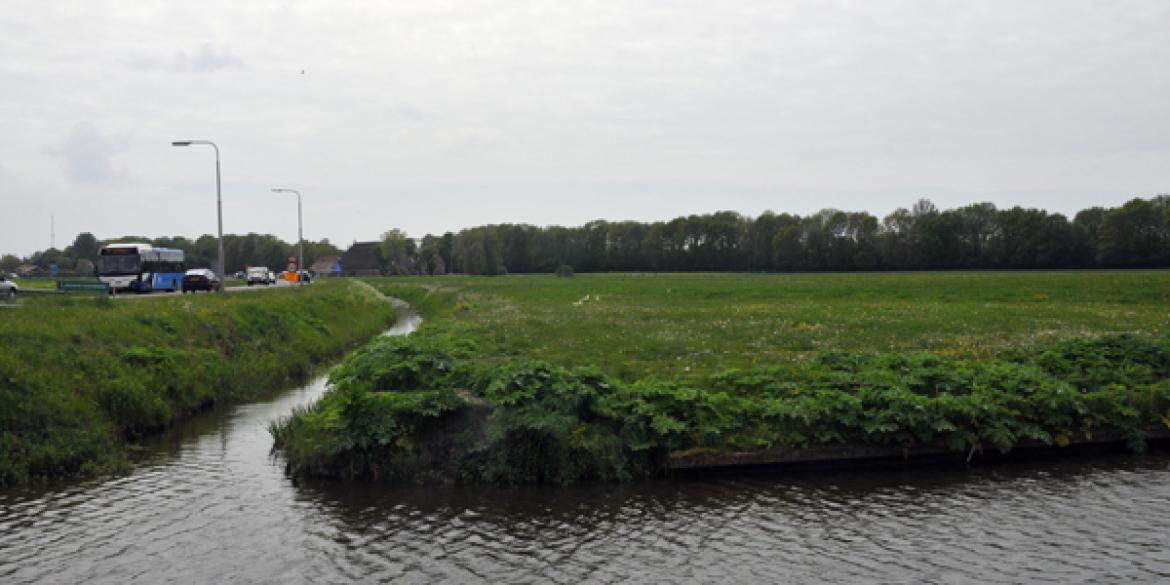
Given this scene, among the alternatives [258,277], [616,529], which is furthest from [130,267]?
[616,529]

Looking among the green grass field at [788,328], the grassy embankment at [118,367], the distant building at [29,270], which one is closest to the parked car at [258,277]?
the green grass field at [788,328]

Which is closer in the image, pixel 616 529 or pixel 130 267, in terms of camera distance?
pixel 616 529

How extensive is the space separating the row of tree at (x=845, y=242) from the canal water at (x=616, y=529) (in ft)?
353

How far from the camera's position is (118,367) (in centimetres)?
1978

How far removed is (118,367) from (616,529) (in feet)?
47.1

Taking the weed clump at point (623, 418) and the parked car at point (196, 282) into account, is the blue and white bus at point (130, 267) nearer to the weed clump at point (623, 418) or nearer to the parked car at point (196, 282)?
the parked car at point (196, 282)

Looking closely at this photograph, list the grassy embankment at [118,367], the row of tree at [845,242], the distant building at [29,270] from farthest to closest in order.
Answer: the distant building at [29,270]
the row of tree at [845,242]
the grassy embankment at [118,367]

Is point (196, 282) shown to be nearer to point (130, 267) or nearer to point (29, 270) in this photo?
point (130, 267)

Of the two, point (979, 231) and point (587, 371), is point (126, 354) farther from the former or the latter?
point (979, 231)

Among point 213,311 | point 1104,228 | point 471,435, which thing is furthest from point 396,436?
point 1104,228

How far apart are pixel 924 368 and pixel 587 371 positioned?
23.6 feet

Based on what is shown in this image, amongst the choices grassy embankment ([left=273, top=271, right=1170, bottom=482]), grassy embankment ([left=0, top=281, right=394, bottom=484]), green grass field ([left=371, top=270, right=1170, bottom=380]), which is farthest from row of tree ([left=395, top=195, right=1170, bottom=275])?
grassy embankment ([left=0, top=281, right=394, bottom=484])

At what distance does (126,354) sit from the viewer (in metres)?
21.1

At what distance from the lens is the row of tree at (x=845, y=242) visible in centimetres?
10931
